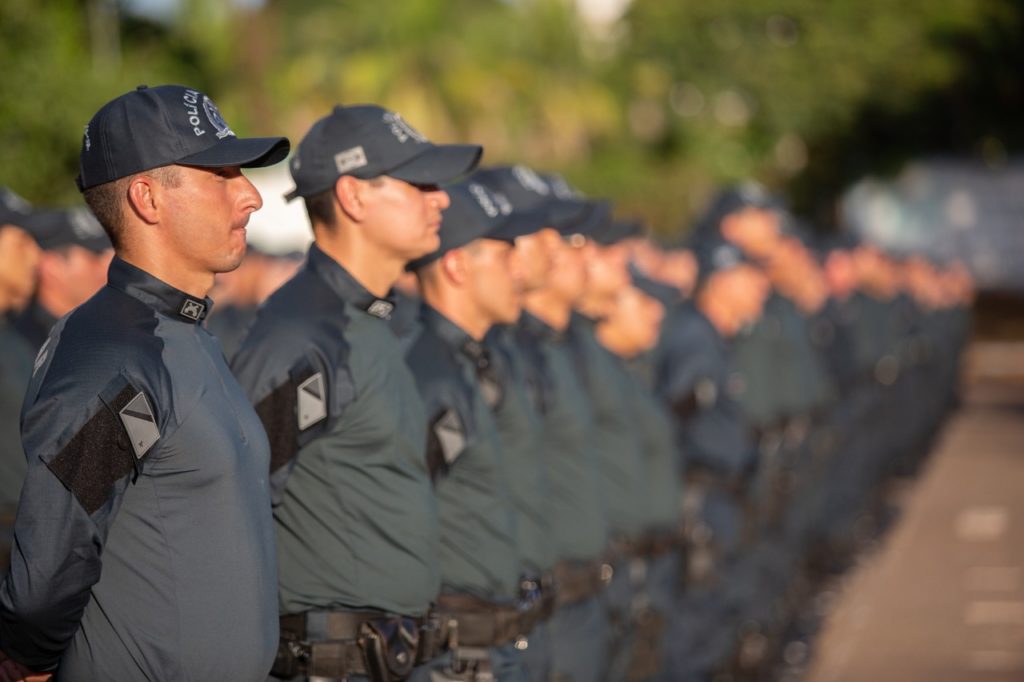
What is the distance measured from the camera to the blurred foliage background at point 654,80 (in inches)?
1318

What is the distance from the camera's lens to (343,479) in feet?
15.2

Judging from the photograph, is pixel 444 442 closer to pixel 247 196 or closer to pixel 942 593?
pixel 247 196

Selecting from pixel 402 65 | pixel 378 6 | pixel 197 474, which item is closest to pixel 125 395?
pixel 197 474

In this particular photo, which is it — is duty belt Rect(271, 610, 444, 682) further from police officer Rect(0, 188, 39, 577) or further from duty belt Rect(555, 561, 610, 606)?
police officer Rect(0, 188, 39, 577)

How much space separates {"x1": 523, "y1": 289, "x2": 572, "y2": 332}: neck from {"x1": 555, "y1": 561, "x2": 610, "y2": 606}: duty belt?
104 centimetres

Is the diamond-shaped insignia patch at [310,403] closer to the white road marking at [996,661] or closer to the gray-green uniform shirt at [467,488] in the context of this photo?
the gray-green uniform shirt at [467,488]

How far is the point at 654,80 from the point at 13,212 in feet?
122

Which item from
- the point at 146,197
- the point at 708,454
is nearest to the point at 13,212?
the point at 708,454

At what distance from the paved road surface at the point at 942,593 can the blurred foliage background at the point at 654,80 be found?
10.7 meters

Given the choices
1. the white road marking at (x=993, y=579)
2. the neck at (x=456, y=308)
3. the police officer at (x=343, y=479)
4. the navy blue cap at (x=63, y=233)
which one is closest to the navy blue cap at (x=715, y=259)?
the navy blue cap at (x=63, y=233)

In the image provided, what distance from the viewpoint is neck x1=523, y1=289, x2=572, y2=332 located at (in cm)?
700

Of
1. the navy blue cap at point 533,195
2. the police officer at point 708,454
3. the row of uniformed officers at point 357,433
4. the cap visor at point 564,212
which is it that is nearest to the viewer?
the row of uniformed officers at point 357,433

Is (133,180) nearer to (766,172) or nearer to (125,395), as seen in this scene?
(125,395)

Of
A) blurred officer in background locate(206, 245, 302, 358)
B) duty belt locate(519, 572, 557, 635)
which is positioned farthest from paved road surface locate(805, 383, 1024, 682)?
duty belt locate(519, 572, 557, 635)
